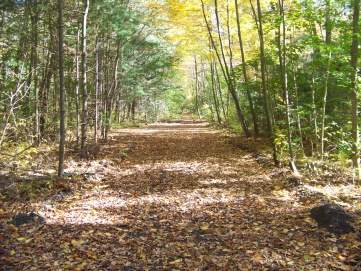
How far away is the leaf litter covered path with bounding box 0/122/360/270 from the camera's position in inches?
159

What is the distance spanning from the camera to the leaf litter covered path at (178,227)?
4.04 metres

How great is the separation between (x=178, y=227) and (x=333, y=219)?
2.63 metres

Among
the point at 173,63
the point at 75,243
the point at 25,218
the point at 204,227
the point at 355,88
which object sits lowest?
the point at 204,227

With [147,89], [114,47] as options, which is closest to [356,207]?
[114,47]

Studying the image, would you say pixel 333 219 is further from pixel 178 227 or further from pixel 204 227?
pixel 178 227

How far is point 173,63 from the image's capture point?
71.7 ft

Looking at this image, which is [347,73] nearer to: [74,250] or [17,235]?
[74,250]

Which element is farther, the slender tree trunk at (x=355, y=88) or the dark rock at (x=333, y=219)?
the slender tree trunk at (x=355, y=88)

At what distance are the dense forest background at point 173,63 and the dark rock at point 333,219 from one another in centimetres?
293

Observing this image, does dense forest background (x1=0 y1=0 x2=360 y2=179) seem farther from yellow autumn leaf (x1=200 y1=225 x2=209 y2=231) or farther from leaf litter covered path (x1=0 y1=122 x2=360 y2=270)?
yellow autumn leaf (x1=200 y1=225 x2=209 y2=231)

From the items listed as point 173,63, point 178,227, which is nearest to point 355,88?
point 178,227

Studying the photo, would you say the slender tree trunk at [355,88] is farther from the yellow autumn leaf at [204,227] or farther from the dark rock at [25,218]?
the dark rock at [25,218]

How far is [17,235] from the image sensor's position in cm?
454

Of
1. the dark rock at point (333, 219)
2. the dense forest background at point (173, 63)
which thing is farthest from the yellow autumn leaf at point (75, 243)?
the dark rock at point (333, 219)
